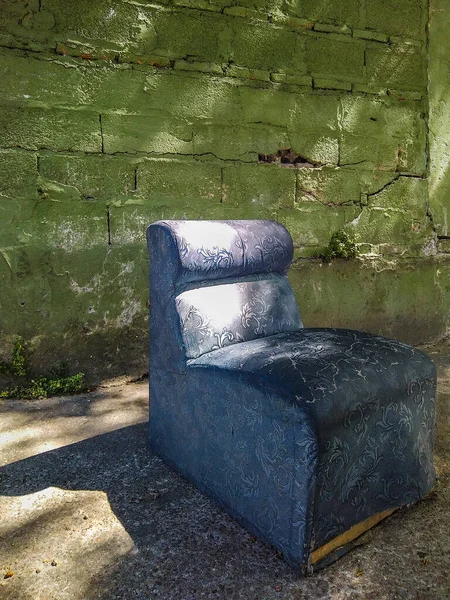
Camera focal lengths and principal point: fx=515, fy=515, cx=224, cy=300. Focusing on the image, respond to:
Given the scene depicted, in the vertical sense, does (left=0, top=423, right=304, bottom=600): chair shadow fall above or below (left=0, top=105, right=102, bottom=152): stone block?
below

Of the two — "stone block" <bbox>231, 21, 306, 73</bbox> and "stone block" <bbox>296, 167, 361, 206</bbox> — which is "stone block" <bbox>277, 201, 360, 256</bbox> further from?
"stone block" <bbox>231, 21, 306, 73</bbox>

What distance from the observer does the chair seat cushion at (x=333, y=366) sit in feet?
4.40

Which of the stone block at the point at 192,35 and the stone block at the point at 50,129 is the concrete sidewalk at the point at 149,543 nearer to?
the stone block at the point at 50,129

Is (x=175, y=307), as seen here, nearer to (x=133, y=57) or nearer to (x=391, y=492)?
(x=391, y=492)

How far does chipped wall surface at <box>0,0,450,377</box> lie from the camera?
262 cm

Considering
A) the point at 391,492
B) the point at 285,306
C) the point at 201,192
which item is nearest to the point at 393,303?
the point at 201,192

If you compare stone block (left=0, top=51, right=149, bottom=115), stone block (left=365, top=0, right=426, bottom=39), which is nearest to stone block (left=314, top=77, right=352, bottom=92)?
stone block (left=365, top=0, right=426, bottom=39)

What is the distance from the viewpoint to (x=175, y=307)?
69.4 inches

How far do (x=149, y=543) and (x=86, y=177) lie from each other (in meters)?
1.90

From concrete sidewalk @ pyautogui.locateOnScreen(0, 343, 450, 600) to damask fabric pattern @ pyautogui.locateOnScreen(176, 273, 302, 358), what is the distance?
20.3 inches

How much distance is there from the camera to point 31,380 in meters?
2.70

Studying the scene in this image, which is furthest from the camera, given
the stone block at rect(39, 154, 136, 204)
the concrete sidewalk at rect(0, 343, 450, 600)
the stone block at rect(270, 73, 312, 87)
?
the stone block at rect(270, 73, 312, 87)

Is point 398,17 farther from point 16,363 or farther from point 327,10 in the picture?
point 16,363

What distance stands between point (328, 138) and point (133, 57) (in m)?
1.31
